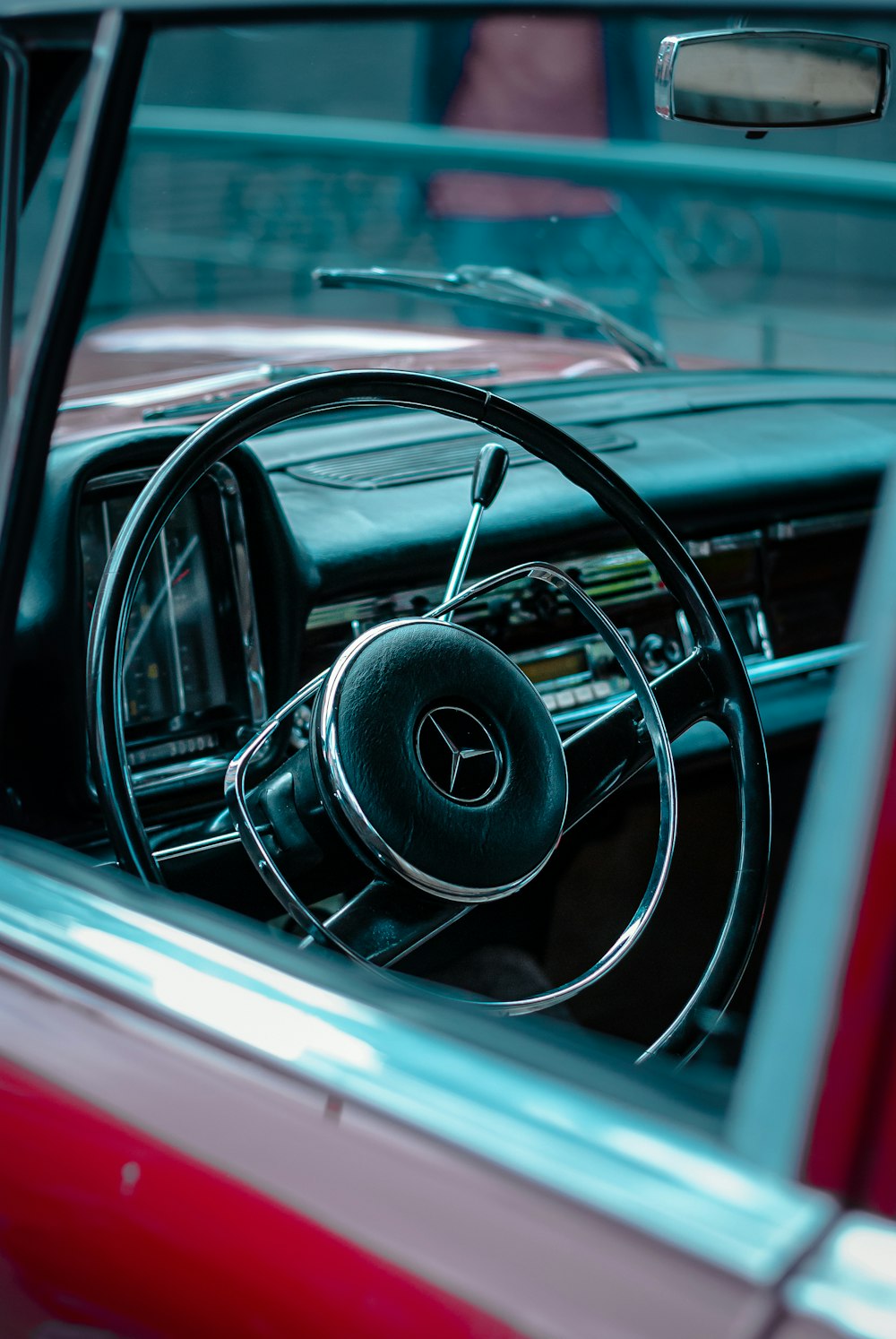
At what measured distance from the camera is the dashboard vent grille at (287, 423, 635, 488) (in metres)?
2.24

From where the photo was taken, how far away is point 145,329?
10.6 ft

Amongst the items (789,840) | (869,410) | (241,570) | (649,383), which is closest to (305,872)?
(241,570)

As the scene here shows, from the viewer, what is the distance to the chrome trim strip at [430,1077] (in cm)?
72

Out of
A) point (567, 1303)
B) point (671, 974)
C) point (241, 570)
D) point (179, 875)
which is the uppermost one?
point (241, 570)

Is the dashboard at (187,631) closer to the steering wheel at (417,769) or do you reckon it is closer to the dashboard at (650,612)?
the dashboard at (650,612)

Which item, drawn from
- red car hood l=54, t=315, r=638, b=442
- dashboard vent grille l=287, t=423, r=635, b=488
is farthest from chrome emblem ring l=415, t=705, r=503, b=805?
red car hood l=54, t=315, r=638, b=442

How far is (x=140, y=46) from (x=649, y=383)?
6.12 feet

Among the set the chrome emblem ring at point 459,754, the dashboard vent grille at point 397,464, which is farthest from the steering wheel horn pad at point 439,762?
the dashboard vent grille at point 397,464

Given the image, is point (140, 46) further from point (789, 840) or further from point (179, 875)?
point (789, 840)

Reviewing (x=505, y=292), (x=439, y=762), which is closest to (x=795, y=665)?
(x=505, y=292)

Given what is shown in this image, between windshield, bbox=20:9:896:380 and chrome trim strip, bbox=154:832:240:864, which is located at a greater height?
windshield, bbox=20:9:896:380

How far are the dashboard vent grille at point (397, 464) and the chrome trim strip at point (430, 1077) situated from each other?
1226 millimetres

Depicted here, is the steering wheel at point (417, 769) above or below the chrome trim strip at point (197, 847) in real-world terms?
above

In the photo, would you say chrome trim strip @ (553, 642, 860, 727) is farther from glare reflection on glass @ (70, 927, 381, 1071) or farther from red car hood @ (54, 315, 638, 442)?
glare reflection on glass @ (70, 927, 381, 1071)
